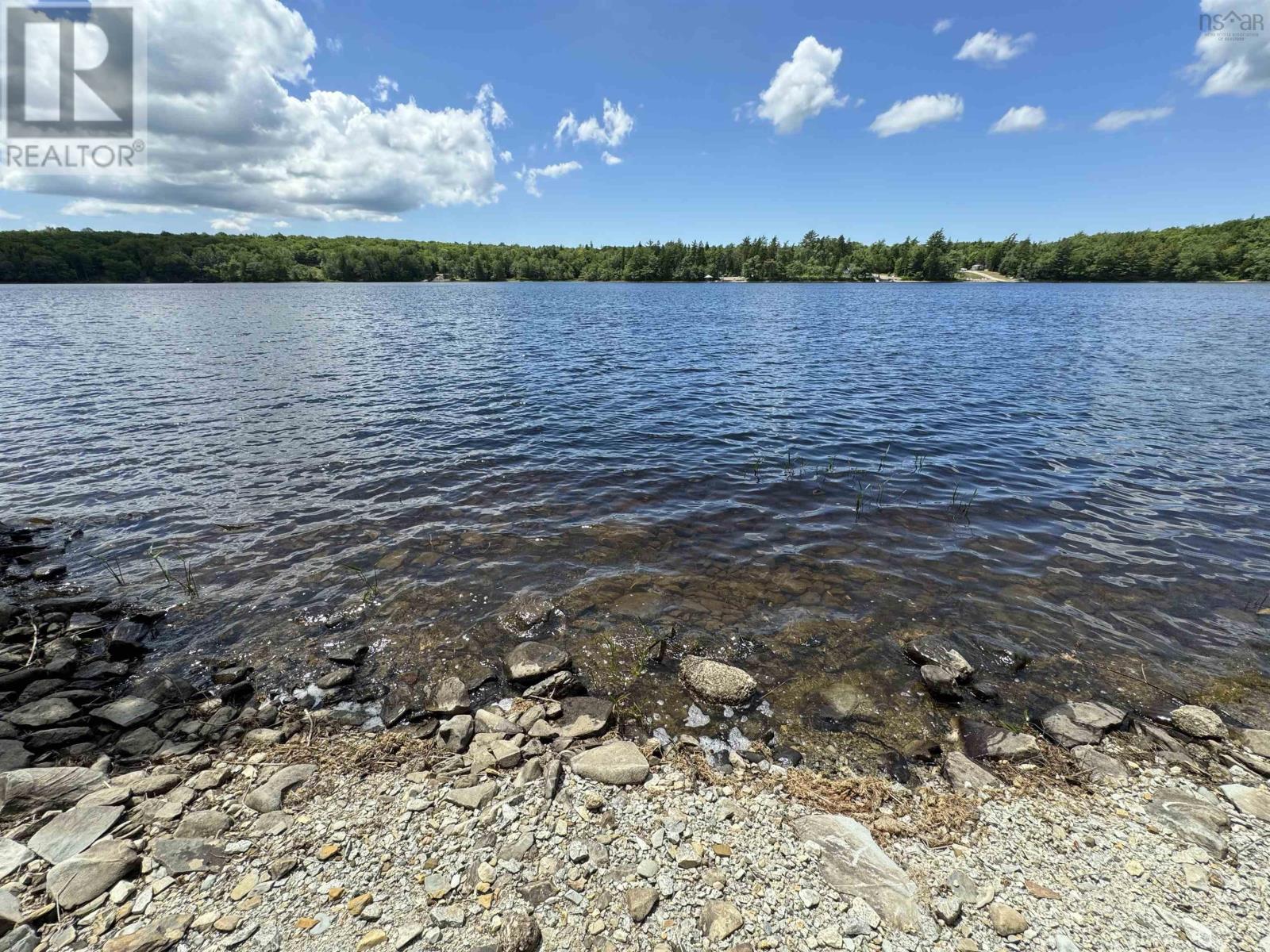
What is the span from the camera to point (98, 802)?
5.25 meters

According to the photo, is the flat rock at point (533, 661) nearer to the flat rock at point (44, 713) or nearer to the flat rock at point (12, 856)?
the flat rock at point (12, 856)

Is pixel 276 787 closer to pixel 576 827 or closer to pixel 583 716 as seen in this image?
pixel 576 827

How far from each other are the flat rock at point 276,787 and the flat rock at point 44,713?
345 centimetres

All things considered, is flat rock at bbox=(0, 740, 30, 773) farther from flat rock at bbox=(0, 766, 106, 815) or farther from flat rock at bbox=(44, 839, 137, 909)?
flat rock at bbox=(44, 839, 137, 909)

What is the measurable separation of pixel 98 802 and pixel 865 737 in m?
8.75

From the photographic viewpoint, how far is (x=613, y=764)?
596cm

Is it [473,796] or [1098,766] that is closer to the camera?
[473,796]

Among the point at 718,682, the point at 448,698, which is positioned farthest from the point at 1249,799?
the point at 448,698

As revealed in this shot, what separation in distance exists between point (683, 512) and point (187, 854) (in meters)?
10.5

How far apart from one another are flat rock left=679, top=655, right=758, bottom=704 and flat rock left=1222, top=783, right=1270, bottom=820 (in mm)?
5093

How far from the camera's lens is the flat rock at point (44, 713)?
6492 mm

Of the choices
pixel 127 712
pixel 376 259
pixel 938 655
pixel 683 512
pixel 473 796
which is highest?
pixel 376 259

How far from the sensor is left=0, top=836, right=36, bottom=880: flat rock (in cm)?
443

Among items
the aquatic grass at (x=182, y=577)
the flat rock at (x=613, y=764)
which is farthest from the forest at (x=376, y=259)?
the flat rock at (x=613, y=764)
